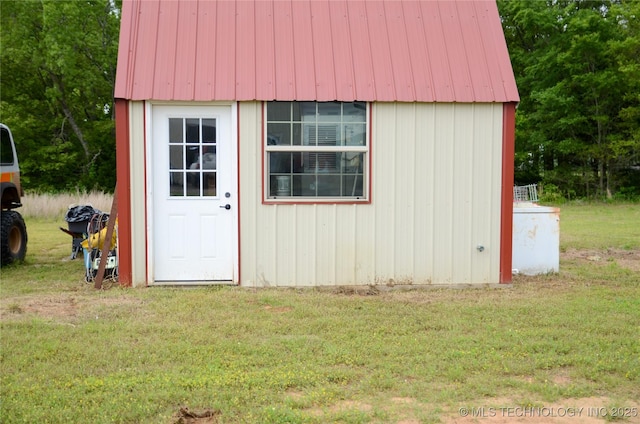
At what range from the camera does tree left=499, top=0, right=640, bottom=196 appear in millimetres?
25188

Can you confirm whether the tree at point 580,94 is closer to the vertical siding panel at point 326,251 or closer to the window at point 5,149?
the vertical siding panel at point 326,251

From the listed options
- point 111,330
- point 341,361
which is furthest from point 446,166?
point 111,330

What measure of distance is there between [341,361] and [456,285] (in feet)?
11.8

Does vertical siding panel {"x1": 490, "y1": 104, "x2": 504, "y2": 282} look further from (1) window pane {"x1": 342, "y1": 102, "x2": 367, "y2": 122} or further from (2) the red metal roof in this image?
(1) window pane {"x1": 342, "y1": 102, "x2": 367, "y2": 122}

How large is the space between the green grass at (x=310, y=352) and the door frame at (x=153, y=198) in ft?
1.11

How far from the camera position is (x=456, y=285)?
26.9 feet

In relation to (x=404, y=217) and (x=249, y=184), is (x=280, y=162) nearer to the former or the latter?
(x=249, y=184)

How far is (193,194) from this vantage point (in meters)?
8.07

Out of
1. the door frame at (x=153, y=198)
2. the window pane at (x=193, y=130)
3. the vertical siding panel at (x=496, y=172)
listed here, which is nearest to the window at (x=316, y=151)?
the door frame at (x=153, y=198)

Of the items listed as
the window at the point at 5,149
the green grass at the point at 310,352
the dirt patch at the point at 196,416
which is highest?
the window at the point at 5,149

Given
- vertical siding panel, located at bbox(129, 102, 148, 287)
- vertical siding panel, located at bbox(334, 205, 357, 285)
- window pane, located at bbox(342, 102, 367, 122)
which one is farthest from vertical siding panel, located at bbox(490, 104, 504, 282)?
vertical siding panel, located at bbox(129, 102, 148, 287)

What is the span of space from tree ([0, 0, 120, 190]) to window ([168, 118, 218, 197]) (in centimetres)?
2185

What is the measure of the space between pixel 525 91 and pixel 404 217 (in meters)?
22.8

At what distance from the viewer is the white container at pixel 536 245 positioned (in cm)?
884
